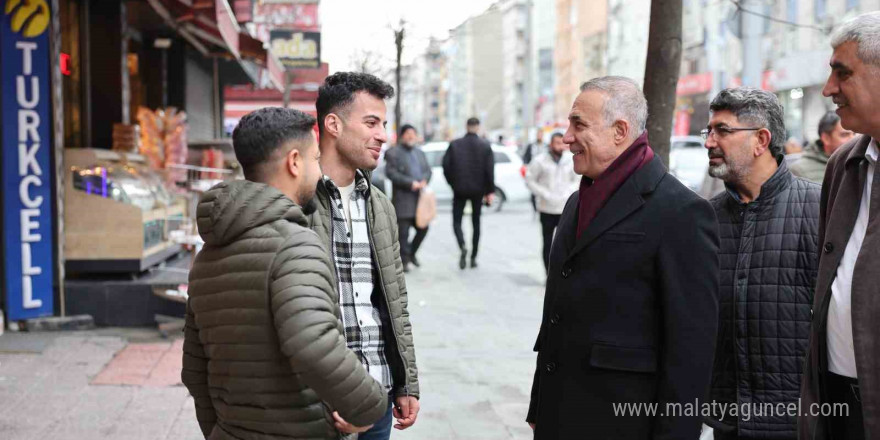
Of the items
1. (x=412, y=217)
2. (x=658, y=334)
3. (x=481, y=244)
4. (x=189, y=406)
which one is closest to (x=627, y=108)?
(x=658, y=334)

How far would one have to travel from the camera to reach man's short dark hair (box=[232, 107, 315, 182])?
278 cm

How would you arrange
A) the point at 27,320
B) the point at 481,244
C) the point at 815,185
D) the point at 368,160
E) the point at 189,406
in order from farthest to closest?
the point at 481,244 → the point at 27,320 → the point at 189,406 → the point at 815,185 → the point at 368,160

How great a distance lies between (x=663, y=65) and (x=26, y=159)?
4969 millimetres

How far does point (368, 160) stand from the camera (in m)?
3.42

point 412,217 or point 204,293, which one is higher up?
point 204,293

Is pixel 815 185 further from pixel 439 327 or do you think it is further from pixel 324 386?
pixel 439 327

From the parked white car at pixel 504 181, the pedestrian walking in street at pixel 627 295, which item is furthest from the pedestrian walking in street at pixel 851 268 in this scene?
the parked white car at pixel 504 181

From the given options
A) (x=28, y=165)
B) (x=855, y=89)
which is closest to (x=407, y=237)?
(x=28, y=165)

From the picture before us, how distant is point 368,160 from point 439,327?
584cm

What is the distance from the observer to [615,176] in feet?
10.2

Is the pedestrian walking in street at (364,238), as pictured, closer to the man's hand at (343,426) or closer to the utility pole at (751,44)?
the man's hand at (343,426)

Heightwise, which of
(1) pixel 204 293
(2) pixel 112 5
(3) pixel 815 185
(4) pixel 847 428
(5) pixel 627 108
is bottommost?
(4) pixel 847 428

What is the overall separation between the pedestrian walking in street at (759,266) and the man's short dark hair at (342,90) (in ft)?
4.32

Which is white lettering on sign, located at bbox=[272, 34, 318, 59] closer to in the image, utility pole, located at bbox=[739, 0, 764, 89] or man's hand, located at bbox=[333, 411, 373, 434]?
utility pole, located at bbox=[739, 0, 764, 89]
